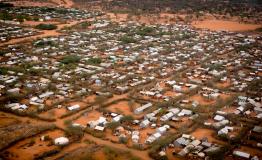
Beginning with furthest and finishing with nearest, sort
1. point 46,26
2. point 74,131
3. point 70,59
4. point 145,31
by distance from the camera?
point 46,26 < point 145,31 < point 70,59 < point 74,131

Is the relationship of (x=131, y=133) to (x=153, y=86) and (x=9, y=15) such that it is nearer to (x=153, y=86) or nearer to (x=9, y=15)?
(x=153, y=86)

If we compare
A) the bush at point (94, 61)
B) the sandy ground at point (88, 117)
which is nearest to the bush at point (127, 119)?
the sandy ground at point (88, 117)

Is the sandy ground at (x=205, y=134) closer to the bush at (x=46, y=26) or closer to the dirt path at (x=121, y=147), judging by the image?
the dirt path at (x=121, y=147)

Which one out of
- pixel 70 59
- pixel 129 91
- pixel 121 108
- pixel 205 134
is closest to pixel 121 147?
pixel 205 134

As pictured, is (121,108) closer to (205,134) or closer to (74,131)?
(74,131)

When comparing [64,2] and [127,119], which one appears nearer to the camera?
[127,119]

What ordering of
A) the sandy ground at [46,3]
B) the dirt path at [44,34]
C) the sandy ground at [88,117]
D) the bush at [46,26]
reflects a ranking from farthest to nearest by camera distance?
the sandy ground at [46,3]
the bush at [46,26]
the dirt path at [44,34]
the sandy ground at [88,117]

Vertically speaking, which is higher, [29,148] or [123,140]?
[123,140]

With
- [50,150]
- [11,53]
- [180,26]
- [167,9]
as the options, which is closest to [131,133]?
[50,150]

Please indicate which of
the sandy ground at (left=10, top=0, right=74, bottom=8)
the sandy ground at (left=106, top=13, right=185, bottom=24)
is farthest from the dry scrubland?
the sandy ground at (left=10, top=0, right=74, bottom=8)
